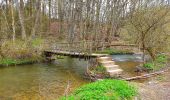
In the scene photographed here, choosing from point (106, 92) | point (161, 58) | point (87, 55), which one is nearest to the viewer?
point (106, 92)

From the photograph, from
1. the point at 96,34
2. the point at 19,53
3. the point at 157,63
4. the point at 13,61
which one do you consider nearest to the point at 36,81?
the point at 13,61

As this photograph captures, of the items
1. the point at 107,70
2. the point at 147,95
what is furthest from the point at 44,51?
the point at 147,95

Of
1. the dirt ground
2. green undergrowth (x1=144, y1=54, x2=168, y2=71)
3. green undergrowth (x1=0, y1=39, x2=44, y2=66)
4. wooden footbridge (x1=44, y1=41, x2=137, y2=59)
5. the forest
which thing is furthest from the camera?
green undergrowth (x1=0, y1=39, x2=44, y2=66)

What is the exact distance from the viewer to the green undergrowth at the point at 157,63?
21.8m

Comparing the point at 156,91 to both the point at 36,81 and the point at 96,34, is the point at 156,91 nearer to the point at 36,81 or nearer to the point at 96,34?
the point at 36,81

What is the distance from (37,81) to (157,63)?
33.9ft

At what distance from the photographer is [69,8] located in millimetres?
42125

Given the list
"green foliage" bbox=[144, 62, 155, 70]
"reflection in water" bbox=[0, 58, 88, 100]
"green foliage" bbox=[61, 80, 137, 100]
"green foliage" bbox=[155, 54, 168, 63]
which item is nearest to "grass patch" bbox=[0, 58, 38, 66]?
"reflection in water" bbox=[0, 58, 88, 100]

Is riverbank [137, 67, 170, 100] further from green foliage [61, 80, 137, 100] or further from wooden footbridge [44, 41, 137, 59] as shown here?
wooden footbridge [44, 41, 137, 59]

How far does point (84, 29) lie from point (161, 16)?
20722 mm

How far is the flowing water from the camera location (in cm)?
1580

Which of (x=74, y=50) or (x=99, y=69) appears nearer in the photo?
(x=99, y=69)

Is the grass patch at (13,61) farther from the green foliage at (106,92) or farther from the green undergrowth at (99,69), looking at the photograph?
the green foliage at (106,92)

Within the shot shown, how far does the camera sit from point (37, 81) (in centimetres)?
1947
